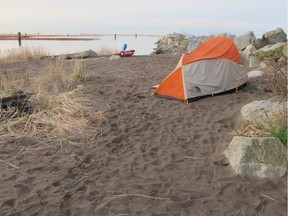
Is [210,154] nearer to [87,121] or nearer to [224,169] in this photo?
[224,169]

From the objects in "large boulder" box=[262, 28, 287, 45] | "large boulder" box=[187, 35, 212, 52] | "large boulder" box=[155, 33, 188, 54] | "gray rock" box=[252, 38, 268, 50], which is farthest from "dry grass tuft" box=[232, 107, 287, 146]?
"large boulder" box=[155, 33, 188, 54]

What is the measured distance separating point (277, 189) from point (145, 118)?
2.95 meters

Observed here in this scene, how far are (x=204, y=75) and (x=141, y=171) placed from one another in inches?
147

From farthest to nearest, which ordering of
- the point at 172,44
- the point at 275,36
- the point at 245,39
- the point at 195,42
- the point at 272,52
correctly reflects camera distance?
the point at 172,44 < the point at 195,42 < the point at 245,39 < the point at 275,36 < the point at 272,52

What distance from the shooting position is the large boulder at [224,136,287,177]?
12.7 ft

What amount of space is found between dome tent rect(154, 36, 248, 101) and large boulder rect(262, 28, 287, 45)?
594 centimetres

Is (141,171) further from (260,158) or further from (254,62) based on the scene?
(254,62)

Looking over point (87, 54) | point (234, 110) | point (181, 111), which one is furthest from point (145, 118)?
point (87, 54)

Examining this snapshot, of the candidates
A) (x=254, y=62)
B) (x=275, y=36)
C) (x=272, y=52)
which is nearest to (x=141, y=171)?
(x=272, y=52)

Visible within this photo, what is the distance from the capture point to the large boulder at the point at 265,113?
4777mm

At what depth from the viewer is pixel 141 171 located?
421 cm

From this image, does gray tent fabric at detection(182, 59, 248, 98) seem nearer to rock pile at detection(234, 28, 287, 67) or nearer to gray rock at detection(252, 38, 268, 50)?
rock pile at detection(234, 28, 287, 67)

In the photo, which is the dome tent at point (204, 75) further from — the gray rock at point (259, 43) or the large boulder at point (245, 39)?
the large boulder at point (245, 39)

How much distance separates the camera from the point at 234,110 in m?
6.36
